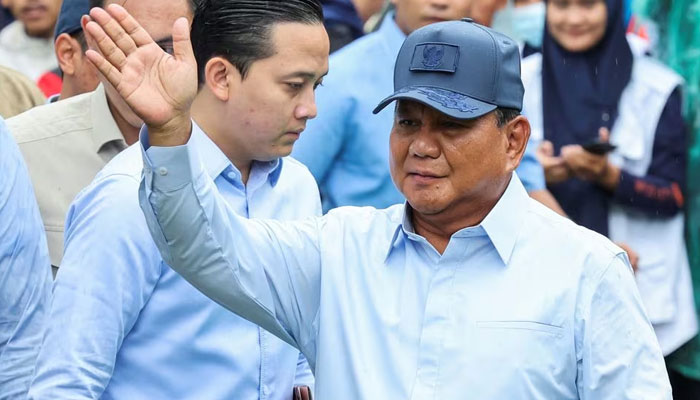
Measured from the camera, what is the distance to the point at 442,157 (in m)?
3.49

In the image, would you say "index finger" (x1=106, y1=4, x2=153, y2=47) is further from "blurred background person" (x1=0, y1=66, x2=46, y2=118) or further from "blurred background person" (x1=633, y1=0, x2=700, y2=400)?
"blurred background person" (x1=633, y1=0, x2=700, y2=400)

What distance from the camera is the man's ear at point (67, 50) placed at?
17.2 ft

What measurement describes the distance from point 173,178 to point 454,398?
808 mm

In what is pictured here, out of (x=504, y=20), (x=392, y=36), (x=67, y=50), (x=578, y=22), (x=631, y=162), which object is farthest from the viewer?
(x=504, y=20)

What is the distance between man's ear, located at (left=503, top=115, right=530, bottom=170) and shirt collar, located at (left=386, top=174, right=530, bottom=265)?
0.25ft

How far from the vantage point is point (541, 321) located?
3.33m

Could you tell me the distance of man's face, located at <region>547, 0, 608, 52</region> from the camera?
6.93m

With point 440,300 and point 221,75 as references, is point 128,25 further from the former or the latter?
point 221,75

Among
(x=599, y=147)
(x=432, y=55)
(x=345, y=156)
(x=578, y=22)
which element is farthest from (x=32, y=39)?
(x=432, y=55)

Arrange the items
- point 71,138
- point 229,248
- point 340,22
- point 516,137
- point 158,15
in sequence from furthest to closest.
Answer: point 340,22
point 71,138
point 158,15
point 516,137
point 229,248

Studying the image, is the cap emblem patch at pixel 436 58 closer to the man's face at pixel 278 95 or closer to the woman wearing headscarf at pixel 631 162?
the man's face at pixel 278 95

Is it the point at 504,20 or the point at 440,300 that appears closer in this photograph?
the point at 440,300

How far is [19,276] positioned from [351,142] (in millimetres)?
2203

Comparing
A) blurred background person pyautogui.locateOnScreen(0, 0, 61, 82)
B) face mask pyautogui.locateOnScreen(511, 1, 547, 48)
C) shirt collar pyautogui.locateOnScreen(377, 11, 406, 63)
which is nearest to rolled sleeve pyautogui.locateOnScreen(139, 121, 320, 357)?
shirt collar pyautogui.locateOnScreen(377, 11, 406, 63)
